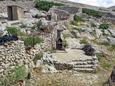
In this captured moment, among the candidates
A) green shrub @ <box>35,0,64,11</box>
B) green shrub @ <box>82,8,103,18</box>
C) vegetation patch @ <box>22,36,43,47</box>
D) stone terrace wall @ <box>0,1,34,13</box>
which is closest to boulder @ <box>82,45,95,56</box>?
vegetation patch @ <box>22,36,43,47</box>

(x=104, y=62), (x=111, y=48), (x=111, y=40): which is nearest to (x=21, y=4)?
(x=111, y=40)

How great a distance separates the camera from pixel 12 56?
20.7m

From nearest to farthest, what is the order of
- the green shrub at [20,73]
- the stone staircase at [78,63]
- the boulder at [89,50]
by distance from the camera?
the green shrub at [20,73], the stone staircase at [78,63], the boulder at [89,50]

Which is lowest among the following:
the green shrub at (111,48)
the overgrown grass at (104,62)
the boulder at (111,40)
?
the boulder at (111,40)

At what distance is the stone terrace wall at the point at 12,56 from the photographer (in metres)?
20.0

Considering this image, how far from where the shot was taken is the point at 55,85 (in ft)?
64.3

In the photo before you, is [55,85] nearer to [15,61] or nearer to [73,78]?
[73,78]

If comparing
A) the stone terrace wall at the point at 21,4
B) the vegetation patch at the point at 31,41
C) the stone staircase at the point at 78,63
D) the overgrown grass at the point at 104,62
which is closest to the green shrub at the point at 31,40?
the vegetation patch at the point at 31,41

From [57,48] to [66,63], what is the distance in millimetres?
4025

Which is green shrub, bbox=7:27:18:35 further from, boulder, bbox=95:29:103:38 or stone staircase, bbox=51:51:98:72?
boulder, bbox=95:29:103:38

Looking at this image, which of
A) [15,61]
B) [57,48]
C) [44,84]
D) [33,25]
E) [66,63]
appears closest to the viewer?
[44,84]

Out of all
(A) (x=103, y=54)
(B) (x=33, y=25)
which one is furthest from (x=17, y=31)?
(A) (x=103, y=54)

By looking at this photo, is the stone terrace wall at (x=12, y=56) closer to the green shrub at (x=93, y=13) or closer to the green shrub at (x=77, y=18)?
the green shrub at (x=77, y=18)

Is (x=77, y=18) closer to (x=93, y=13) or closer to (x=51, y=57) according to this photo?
(x=93, y=13)
